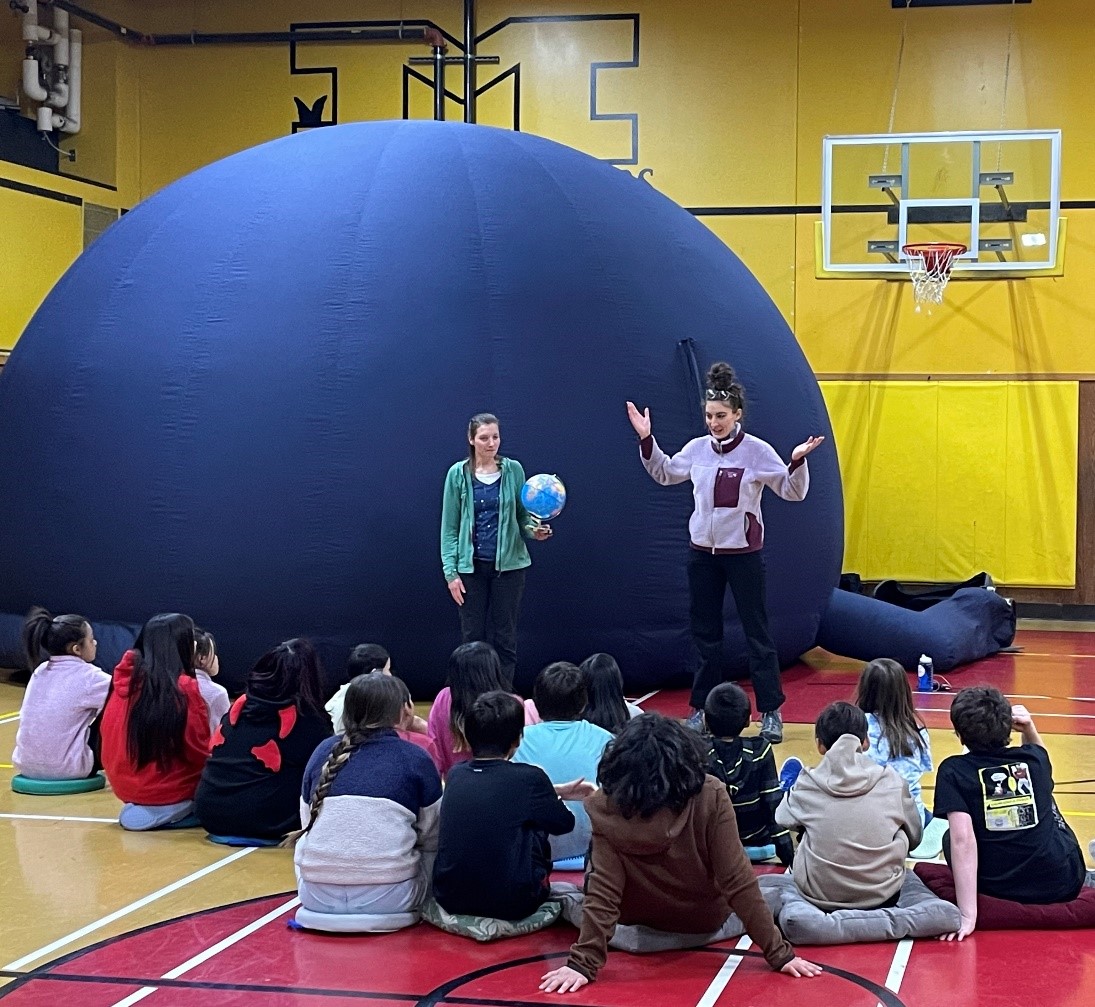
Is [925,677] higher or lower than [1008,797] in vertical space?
lower

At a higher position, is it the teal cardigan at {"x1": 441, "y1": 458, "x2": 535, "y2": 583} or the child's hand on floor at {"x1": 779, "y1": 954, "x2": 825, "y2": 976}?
the teal cardigan at {"x1": 441, "y1": 458, "x2": 535, "y2": 583}

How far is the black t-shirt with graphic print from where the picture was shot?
13.8 feet

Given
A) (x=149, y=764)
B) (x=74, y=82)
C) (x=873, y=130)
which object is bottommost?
(x=149, y=764)

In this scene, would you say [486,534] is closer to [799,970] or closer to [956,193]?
[799,970]

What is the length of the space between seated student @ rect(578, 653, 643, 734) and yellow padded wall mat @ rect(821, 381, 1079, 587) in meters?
8.91

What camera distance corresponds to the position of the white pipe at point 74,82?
582 inches

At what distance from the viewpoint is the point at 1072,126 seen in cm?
1338

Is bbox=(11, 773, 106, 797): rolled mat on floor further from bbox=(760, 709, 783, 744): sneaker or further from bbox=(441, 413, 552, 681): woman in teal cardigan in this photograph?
bbox=(760, 709, 783, 744): sneaker

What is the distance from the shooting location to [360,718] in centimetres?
443

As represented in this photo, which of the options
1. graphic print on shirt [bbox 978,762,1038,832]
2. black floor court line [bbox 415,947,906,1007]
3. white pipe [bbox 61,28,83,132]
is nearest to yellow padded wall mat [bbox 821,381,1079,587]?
white pipe [bbox 61,28,83,132]

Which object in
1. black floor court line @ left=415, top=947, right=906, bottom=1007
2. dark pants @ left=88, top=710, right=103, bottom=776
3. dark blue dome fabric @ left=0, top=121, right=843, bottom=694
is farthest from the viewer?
dark blue dome fabric @ left=0, top=121, right=843, bottom=694

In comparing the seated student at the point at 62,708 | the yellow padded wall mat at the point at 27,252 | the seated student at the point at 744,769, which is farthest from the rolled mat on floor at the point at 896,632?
the yellow padded wall mat at the point at 27,252

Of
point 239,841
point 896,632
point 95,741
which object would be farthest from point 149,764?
point 896,632

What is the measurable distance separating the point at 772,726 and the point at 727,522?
985mm
